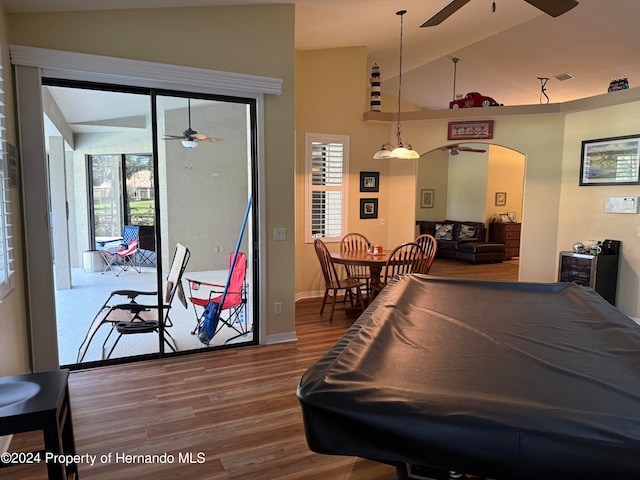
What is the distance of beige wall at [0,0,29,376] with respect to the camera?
2520 millimetres

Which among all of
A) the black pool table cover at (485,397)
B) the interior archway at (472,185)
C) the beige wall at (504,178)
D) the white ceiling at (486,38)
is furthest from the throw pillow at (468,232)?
the black pool table cover at (485,397)

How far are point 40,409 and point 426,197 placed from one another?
10.8 metres

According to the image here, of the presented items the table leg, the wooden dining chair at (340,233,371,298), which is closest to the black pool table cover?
the table leg

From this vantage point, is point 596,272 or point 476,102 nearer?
point 596,272

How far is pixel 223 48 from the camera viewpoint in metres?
3.61

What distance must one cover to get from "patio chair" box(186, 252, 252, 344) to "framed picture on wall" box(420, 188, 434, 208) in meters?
8.24

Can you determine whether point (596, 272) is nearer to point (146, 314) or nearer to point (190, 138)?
point (190, 138)

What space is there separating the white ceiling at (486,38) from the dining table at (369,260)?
106 inches

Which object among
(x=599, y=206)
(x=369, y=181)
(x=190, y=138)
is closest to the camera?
(x=190, y=138)

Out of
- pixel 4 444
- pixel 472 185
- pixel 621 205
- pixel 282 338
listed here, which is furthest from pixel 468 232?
pixel 4 444

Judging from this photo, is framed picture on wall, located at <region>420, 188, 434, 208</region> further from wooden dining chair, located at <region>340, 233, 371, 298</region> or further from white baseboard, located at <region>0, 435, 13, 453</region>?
white baseboard, located at <region>0, 435, 13, 453</region>

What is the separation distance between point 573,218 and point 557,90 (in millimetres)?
Result: 2948

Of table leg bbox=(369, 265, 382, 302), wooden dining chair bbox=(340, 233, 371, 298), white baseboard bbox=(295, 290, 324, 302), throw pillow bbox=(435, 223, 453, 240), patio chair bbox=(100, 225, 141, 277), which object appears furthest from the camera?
throw pillow bbox=(435, 223, 453, 240)

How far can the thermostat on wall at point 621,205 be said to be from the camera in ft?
15.8
